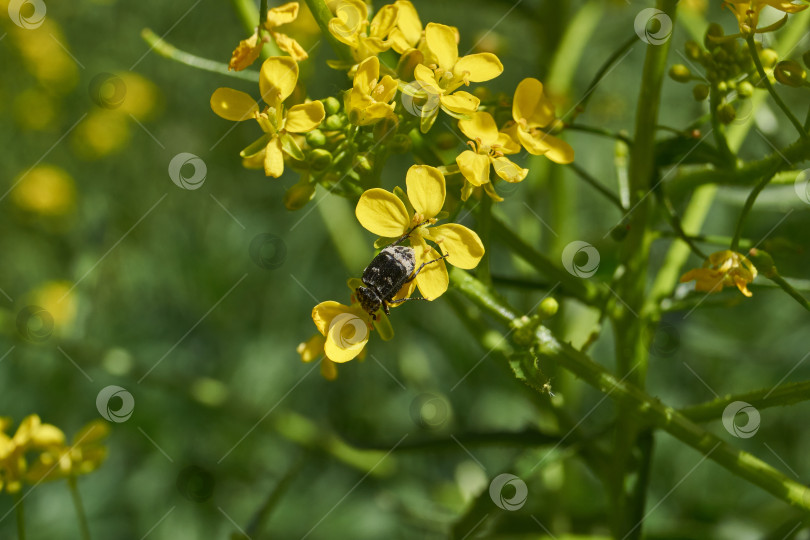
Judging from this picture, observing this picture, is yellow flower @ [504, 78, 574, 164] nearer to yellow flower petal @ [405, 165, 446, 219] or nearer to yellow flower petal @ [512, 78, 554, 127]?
yellow flower petal @ [512, 78, 554, 127]

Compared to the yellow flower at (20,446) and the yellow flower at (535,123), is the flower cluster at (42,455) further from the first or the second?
the yellow flower at (535,123)

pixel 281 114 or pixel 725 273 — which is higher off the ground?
pixel 725 273

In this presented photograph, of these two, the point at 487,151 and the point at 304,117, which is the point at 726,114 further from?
the point at 304,117

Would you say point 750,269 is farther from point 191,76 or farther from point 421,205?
point 191,76

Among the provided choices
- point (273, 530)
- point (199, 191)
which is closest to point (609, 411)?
point (273, 530)

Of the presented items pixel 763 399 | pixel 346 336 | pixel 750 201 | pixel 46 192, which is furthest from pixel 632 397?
pixel 46 192

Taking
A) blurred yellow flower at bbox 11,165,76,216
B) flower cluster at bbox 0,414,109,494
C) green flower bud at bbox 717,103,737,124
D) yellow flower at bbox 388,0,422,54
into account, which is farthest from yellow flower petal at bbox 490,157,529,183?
blurred yellow flower at bbox 11,165,76,216

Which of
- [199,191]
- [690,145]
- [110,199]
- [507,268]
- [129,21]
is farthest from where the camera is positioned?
[129,21]

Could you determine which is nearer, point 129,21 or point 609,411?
point 609,411
